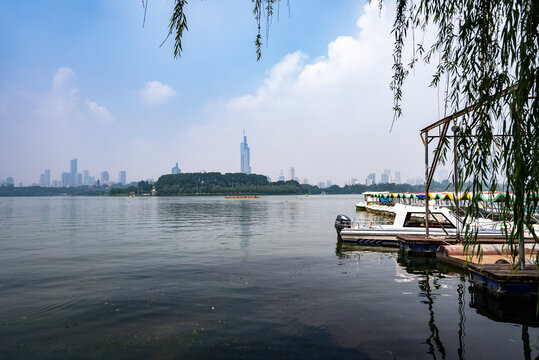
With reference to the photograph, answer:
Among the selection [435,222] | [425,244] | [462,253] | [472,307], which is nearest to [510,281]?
[472,307]

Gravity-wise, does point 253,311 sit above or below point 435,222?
below

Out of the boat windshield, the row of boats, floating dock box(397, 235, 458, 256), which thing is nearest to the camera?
floating dock box(397, 235, 458, 256)


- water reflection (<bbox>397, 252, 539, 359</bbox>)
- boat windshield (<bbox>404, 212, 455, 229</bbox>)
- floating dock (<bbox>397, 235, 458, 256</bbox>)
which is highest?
boat windshield (<bbox>404, 212, 455, 229</bbox>)

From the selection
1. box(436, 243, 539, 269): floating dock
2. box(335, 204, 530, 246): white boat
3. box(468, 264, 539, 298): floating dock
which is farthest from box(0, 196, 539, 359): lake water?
box(335, 204, 530, 246): white boat

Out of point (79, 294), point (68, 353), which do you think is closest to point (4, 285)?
point (79, 294)

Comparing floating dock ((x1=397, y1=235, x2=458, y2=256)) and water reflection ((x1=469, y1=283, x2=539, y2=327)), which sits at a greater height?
floating dock ((x1=397, y1=235, x2=458, y2=256))

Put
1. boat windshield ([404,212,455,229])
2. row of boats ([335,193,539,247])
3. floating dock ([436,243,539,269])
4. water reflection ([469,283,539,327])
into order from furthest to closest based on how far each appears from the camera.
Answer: boat windshield ([404,212,455,229]) → row of boats ([335,193,539,247]) → floating dock ([436,243,539,269]) → water reflection ([469,283,539,327])

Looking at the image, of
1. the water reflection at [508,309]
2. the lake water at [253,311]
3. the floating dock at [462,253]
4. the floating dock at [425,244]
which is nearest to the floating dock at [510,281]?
the water reflection at [508,309]

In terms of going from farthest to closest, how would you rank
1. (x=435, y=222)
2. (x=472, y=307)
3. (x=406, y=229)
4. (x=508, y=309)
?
(x=435, y=222) → (x=406, y=229) → (x=472, y=307) → (x=508, y=309)

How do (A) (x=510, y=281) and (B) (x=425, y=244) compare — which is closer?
(A) (x=510, y=281)

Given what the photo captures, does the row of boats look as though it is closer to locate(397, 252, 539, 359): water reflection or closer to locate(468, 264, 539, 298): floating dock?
locate(397, 252, 539, 359): water reflection

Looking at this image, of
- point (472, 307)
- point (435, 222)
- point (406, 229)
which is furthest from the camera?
point (435, 222)

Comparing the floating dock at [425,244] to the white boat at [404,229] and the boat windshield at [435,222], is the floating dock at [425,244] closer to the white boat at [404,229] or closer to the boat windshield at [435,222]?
the white boat at [404,229]

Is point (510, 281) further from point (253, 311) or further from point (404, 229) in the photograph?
point (404, 229)
